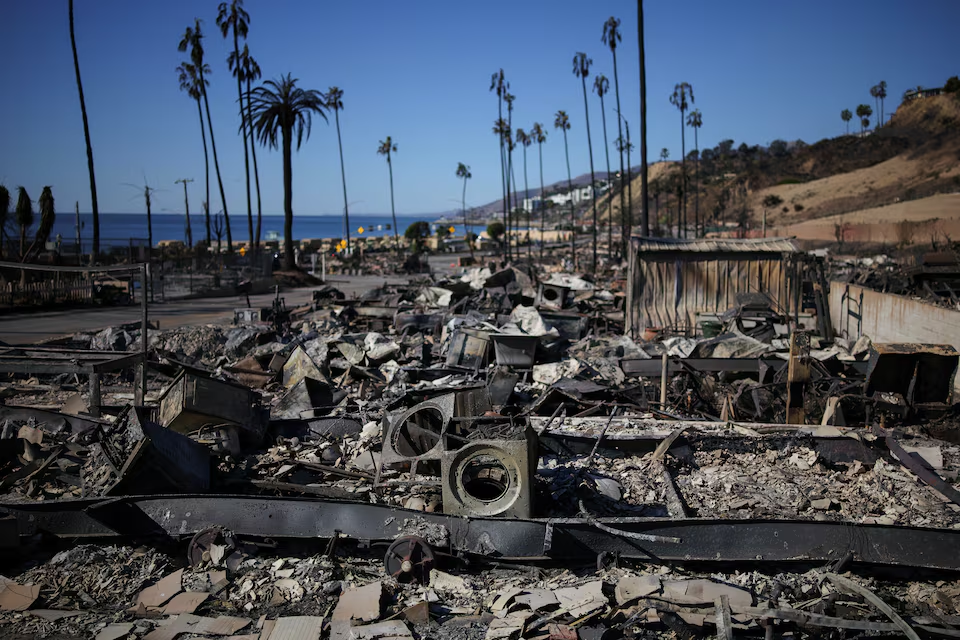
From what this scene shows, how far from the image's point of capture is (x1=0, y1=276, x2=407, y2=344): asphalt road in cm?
1533

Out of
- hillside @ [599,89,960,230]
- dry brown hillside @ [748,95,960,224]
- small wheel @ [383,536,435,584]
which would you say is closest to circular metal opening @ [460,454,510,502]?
small wheel @ [383,536,435,584]

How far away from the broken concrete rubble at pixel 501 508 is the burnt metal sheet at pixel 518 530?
0.7 inches

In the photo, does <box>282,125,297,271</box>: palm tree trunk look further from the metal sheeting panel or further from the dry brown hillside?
the dry brown hillside

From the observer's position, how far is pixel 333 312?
1838 centimetres

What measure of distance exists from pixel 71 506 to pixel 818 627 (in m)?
5.92

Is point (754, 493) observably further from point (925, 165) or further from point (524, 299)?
point (925, 165)


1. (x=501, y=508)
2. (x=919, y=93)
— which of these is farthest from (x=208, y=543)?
(x=919, y=93)

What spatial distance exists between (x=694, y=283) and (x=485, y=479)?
1169 centimetres

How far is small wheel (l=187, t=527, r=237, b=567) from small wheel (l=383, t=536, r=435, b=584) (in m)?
1.33

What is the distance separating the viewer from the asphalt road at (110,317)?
1533 cm

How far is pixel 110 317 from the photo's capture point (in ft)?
59.7

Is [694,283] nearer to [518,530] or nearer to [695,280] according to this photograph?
[695,280]

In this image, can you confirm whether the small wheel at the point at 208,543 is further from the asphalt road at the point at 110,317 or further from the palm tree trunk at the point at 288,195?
the palm tree trunk at the point at 288,195

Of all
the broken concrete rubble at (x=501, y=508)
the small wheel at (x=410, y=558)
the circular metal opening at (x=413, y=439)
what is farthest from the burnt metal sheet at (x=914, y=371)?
the small wheel at (x=410, y=558)
